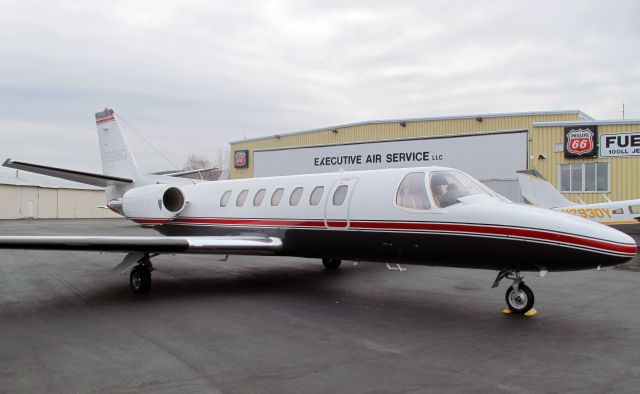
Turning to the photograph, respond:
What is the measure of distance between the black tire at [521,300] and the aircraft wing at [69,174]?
11.4 metres

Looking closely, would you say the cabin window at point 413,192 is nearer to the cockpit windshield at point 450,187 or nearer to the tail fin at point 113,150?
the cockpit windshield at point 450,187

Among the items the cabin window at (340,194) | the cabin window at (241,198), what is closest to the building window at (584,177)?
the cabin window at (241,198)

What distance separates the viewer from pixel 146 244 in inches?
341

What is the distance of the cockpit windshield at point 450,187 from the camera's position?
7875 mm

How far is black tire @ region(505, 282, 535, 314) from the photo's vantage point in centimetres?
752

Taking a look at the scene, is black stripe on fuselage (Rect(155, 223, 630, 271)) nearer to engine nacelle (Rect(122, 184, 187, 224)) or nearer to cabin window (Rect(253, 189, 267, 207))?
cabin window (Rect(253, 189, 267, 207))

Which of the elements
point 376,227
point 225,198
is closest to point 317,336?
point 376,227

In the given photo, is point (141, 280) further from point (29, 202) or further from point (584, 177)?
point (29, 202)

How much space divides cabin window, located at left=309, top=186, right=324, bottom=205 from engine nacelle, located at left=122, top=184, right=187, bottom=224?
4171mm

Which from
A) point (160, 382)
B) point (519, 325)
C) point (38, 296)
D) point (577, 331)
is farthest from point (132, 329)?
point (577, 331)

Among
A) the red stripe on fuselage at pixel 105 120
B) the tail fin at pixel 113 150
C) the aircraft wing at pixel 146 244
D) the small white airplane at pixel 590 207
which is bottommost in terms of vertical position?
the aircraft wing at pixel 146 244

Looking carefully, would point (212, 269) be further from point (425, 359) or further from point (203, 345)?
point (425, 359)

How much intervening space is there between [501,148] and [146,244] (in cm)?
1929

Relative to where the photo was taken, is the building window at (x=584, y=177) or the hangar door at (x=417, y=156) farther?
the hangar door at (x=417, y=156)
